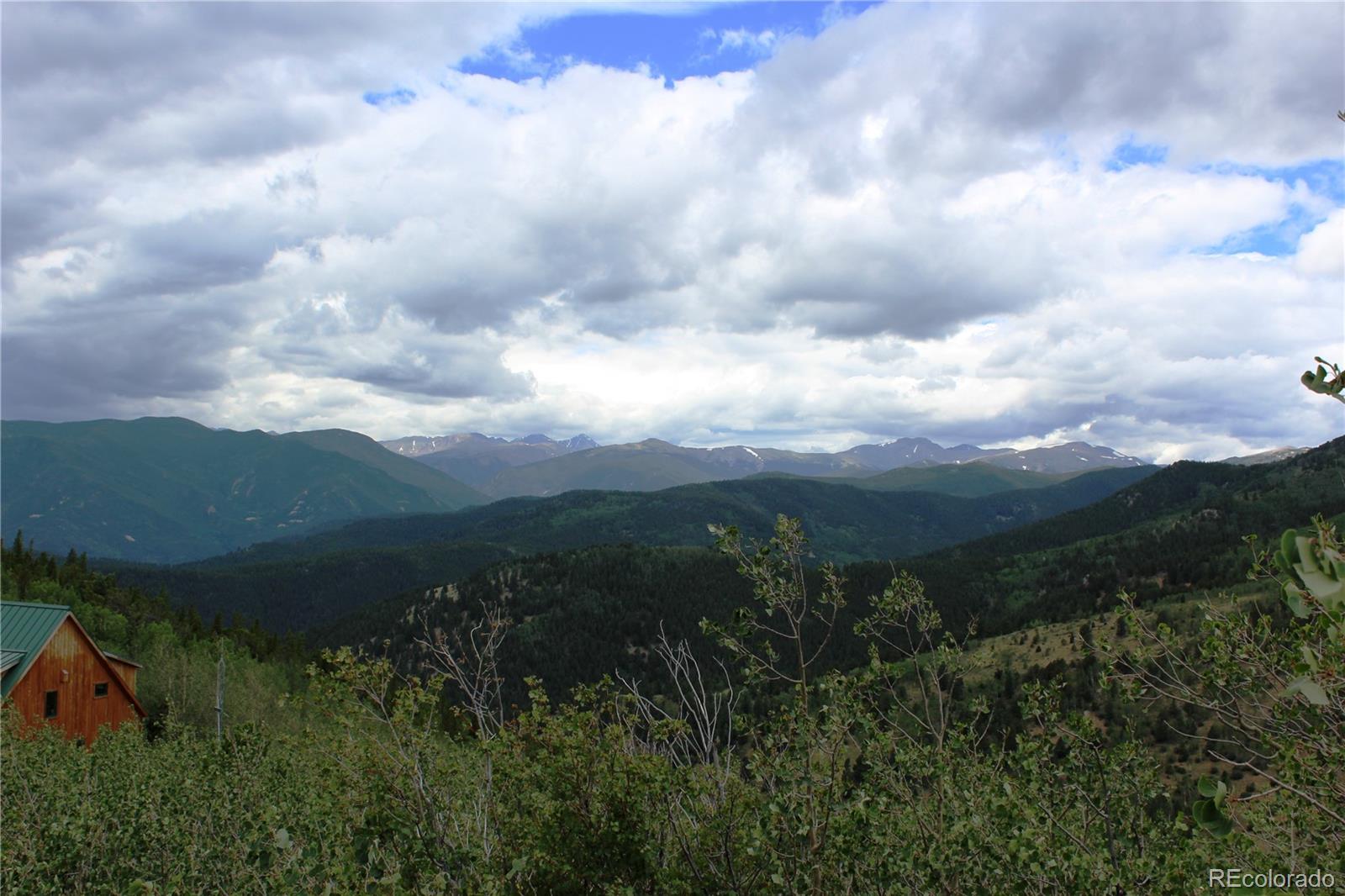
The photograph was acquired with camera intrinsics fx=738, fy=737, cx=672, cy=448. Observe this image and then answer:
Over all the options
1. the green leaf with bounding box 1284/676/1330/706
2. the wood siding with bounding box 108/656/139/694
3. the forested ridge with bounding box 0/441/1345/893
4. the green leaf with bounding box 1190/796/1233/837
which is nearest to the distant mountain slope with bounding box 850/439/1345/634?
the wood siding with bounding box 108/656/139/694

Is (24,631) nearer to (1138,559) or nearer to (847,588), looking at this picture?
(847,588)

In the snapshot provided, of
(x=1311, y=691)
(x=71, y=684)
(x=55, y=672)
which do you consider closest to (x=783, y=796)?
(x=1311, y=691)

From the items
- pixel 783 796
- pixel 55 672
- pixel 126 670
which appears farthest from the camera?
pixel 126 670

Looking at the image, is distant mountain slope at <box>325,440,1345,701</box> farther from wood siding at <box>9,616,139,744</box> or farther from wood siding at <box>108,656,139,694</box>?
wood siding at <box>9,616,139,744</box>

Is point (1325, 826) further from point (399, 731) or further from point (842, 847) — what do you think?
point (399, 731)

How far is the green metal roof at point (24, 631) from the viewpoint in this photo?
32531 millimetres

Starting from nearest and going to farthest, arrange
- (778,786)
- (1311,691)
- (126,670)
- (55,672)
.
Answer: (1311,691) < (778,786) < (55,672) < (126,670)

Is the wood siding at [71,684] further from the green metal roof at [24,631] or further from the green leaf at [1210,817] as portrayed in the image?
the green leaf at [1210,817]

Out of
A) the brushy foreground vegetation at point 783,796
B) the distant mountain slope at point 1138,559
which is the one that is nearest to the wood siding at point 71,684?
the brushy foreground vegetation at point 783,796

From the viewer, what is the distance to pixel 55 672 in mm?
35219

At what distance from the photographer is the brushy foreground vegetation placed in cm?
634

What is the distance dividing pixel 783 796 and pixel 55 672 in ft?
140

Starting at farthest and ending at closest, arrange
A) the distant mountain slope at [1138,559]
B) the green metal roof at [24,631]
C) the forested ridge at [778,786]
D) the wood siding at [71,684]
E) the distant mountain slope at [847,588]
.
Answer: the distant mountain slope at [847,588] < the distant mountain slope at [1138,559] < the wood siding at [71,684] < the green metal roof at [24,631] < the forested ridge at [778,786]

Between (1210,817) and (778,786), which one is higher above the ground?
(1210,817)
